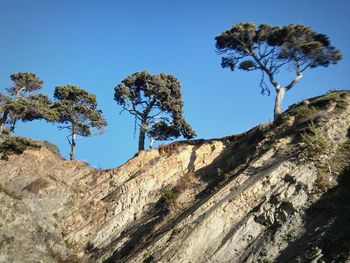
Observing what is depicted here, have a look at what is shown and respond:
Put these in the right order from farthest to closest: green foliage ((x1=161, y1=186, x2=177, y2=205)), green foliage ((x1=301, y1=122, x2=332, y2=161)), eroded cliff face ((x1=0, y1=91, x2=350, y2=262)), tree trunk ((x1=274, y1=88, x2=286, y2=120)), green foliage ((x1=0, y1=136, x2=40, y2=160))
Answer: green foliage ((x1=0, y1=136, x2=40, y2=160)), tree trunk ((x1=274, y1=88, x2=286, y2=120)), green foliage ((x1=161, y1=186, x2=177, y2=205)), green foliage ((x1=301, y1=122, x2=332, y2=161)), eroded cliff face ((x1=0, y1=91, x2=350, y2=262))

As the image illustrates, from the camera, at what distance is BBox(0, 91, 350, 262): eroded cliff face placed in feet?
55.7

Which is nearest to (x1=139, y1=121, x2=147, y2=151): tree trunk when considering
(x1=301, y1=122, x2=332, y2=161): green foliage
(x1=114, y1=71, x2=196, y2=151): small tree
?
(x1=114, y1=71, x2=196, y2=151): small tree

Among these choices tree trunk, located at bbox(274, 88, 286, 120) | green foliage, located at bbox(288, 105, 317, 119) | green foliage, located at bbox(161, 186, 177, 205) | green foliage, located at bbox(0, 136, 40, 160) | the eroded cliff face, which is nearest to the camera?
the eroded cliff face

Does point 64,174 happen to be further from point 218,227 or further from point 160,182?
A: point 218,227

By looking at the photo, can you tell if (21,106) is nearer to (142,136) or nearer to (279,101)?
(142,136)

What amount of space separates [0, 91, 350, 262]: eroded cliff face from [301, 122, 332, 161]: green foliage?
0.05m

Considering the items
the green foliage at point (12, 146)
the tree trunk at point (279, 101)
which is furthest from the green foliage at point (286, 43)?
the green foliage at point (12, 146)

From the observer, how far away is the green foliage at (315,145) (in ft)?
66.3

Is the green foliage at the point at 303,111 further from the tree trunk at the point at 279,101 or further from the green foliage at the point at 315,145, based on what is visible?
the green foliage at the point at 315,145

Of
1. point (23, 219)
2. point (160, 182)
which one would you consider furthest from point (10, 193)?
point (160, 182)

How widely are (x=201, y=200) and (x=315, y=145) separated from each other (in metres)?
6.80

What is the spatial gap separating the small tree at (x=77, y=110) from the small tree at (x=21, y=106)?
182 cm

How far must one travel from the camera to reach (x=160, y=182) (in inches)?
1229

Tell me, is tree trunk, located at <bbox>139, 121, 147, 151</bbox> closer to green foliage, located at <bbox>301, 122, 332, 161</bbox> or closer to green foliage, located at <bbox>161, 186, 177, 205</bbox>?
green foliage, located at <bbox>161, 186, 177, 205</bbox>
